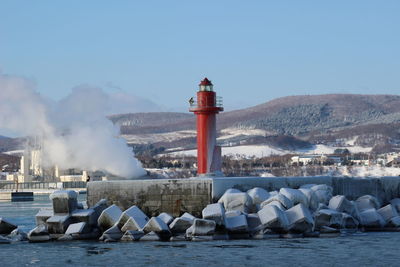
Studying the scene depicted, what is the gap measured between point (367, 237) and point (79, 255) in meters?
7.60

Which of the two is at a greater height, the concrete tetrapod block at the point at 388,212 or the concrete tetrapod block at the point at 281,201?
the concrete tetrapod block at the point at 281,201

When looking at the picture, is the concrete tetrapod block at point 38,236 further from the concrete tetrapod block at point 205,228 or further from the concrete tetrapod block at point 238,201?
the concrete tetrapod block at point 238,201

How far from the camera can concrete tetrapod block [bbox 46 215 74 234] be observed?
2784 centimetres

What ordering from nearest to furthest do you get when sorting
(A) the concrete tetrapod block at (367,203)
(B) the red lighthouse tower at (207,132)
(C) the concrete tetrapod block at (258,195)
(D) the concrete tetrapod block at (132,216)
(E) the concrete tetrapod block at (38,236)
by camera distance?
1. (D) the concrete tetrapod block at (132,216)
2. (E) the concrete tetrapod block at (38,236)
3. (C) the concrete tetrapod block at (258,195)
4. (A) the concrete tetrapod block at (367,203)
5. (B) the red lighthouse tower at (207,132)

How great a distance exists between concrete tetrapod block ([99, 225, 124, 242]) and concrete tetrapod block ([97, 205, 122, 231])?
480 millimetres

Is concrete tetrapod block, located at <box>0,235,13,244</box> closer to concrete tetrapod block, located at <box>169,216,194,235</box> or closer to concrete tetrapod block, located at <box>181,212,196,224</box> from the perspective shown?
concrete tetrapod block, located at <box>169,216,194,235</box>

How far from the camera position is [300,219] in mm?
26578

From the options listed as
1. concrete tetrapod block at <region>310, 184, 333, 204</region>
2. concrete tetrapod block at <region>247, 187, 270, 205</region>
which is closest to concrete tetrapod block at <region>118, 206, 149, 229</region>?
concrete tetrapod block at <region>247, 187, 270, 205</region>

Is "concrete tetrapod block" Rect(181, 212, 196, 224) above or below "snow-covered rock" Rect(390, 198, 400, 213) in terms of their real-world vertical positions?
below

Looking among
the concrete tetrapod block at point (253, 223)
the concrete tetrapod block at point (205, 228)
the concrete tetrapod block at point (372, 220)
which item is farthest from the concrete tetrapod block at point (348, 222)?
the concrete tetrapod block at point (205, 228)

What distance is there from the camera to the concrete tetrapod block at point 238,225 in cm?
2655

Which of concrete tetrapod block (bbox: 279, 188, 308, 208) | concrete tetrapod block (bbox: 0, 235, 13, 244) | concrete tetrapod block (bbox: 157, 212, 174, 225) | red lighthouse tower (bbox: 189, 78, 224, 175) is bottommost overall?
concrete tetrapod block (bbox: 0, 235, 13, 244)

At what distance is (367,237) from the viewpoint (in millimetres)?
26594

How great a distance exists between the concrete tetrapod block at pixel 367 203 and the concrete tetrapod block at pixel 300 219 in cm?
361
